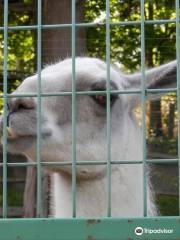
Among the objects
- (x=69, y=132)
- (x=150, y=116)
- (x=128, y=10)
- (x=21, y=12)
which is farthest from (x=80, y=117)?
(x=150, y=116)

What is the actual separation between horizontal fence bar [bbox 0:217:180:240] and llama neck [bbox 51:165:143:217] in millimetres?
1299

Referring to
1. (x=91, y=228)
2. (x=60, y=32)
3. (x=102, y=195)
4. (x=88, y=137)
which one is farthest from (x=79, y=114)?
(x=60, y=32)

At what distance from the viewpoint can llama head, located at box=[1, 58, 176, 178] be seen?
11.0 ft

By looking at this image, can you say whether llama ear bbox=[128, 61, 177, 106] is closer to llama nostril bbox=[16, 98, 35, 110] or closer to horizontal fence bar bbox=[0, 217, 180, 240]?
llama nostril bbox=[16, 98, 35, 110]

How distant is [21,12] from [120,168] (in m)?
4.32

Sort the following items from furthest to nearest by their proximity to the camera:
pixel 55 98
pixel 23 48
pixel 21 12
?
pixel 23 48, pixel 21 12, pixel 55 98

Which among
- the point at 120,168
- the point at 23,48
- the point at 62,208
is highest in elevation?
the point at 23,48

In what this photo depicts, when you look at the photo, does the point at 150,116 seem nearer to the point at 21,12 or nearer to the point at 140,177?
the point at 21,12

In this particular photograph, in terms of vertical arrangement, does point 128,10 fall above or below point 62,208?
above

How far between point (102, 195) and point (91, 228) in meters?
1.38

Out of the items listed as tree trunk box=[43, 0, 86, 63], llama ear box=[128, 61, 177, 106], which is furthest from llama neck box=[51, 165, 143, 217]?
tree trunk box=[43, 0, 86, 63]

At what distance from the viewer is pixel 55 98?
3627 millimetres

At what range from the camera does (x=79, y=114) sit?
3777 millimetres

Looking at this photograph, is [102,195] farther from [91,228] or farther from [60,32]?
[60,32]
